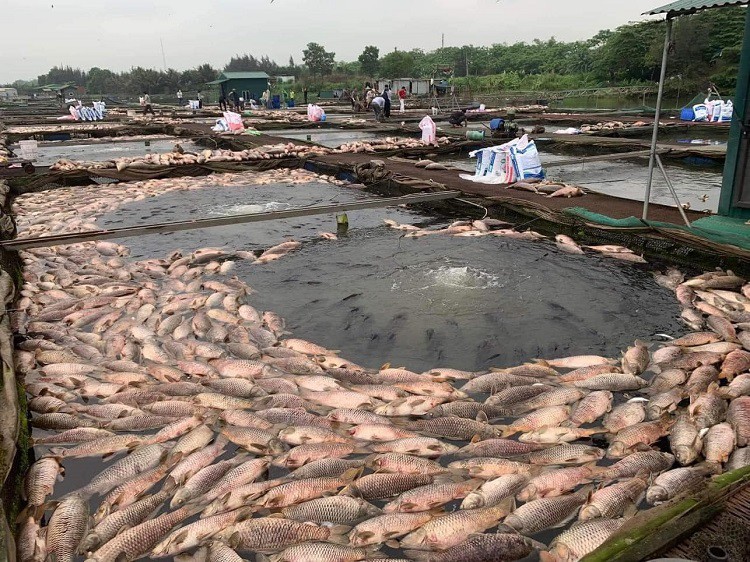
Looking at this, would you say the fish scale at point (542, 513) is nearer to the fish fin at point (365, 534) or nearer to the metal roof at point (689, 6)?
the fish fin at point (365, 534)

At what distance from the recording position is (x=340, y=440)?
3.76 meters

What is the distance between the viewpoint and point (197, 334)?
5.62 metres

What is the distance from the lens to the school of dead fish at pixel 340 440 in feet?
9.73

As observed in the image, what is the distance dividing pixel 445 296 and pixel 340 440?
11.0 ft

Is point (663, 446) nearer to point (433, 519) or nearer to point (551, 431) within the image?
point (551, 431)

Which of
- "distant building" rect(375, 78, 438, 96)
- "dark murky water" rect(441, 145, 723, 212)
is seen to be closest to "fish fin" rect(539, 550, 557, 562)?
"dark murky water" rect(441, 145, 723, 212)

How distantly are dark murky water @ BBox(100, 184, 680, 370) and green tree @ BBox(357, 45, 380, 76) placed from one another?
215ft

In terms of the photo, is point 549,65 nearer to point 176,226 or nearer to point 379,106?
point 379,106

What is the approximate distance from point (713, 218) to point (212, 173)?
12671 millimetres

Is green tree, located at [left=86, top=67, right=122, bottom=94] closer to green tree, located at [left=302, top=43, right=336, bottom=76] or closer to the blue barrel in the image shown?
green tree, located at [left=302, top=43, right=336, bottom=76]

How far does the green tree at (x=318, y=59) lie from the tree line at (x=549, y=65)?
0.40ft

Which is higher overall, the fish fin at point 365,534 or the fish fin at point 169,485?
the fish fin at point 365,534

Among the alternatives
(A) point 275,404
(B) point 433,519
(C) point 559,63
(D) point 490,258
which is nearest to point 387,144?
(D) point 490,258

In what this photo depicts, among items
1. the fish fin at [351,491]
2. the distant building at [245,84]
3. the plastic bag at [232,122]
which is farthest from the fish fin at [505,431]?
the distant building at [245,84]
